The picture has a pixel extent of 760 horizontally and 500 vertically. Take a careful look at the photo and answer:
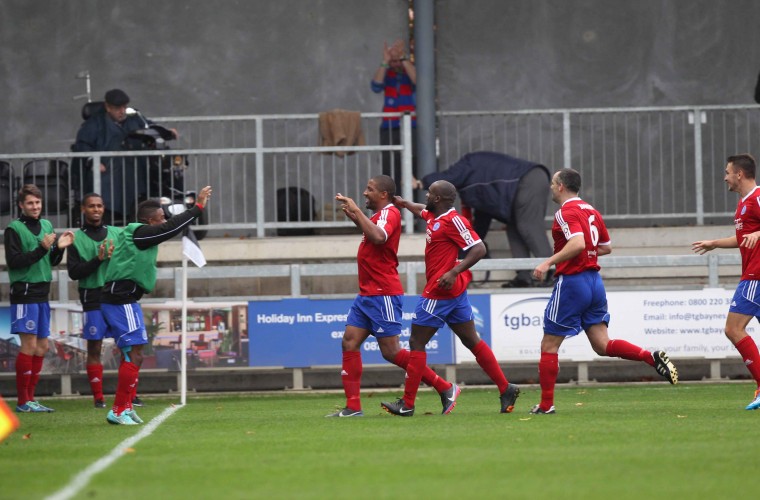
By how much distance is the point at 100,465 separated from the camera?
8.09m

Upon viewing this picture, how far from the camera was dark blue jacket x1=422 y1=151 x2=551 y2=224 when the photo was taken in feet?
55.7

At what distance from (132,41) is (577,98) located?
654cm

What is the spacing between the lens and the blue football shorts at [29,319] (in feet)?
44.1

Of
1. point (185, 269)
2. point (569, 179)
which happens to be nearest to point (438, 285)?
point (569, 179)

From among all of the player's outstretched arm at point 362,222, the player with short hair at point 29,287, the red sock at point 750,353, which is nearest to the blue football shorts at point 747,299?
the red sock at point 750,353

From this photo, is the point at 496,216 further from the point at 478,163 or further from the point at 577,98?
the point at 577,98

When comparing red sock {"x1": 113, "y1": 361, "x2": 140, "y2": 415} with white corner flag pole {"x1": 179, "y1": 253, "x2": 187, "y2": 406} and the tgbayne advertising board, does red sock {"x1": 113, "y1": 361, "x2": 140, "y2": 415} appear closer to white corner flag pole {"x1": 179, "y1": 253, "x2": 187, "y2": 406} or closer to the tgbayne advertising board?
white corner flag pole {"x1": 179, "y1": 253, "x2": 187, "y2": 406}

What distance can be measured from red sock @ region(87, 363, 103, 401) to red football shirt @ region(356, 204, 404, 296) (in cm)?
376

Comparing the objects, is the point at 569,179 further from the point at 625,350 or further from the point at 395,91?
the point at 395,91

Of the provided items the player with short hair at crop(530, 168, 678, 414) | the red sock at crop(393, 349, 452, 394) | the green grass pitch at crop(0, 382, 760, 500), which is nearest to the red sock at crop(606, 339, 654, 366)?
the player with short hair at crop(530, 168, 678, 414)

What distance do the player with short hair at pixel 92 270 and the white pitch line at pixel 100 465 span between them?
212 cm

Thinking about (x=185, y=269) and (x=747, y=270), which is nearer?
(x=747, y=270)

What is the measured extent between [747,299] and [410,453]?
4.05 metres

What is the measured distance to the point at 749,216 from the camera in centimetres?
1120
